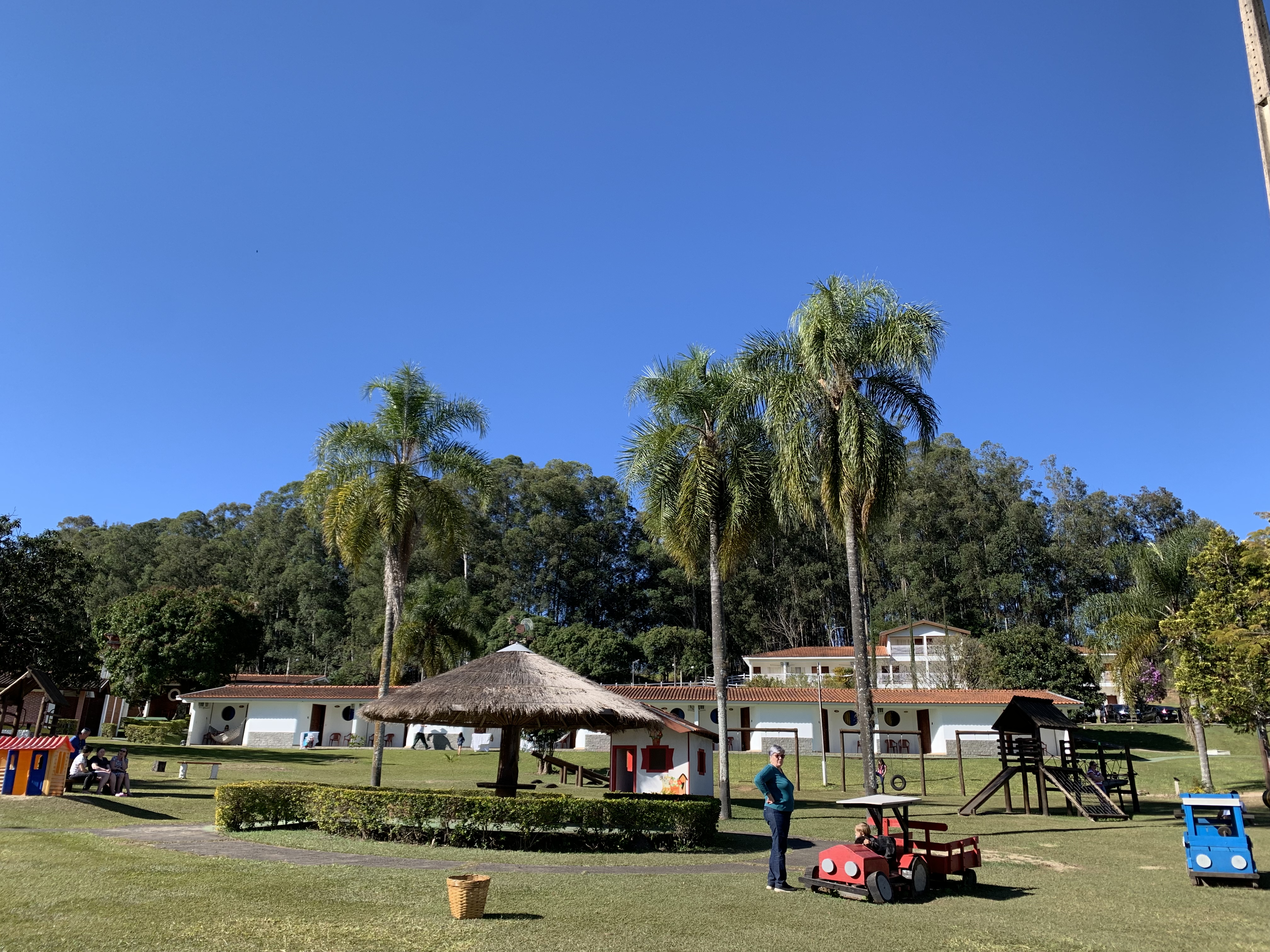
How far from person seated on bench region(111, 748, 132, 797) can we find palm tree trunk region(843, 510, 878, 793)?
51.5 feet

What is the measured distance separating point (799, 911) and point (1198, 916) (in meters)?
4.32

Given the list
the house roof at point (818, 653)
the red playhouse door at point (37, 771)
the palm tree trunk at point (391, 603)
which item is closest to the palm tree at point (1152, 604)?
the palm tree trunk at point (391, 603)

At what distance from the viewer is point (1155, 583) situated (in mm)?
27328

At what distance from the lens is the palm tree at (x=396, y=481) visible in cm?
2142

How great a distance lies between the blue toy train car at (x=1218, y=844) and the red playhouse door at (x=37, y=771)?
18727 mm

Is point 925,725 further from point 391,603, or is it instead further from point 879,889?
point 879,889

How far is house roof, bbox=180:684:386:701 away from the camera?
4250 centimetres

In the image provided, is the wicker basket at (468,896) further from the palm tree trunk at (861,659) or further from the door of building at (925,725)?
the door of building at (925,725)

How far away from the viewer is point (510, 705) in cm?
1367

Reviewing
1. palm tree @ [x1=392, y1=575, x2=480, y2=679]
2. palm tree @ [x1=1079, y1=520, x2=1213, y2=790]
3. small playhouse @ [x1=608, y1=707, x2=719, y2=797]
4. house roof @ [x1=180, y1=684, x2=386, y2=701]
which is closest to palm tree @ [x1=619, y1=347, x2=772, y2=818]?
small playhouse @ [x1=608, y1=707, x2=719, y2=797]

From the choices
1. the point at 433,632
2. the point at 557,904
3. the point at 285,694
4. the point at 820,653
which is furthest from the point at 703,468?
the point at 820,653

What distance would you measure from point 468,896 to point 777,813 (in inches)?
157

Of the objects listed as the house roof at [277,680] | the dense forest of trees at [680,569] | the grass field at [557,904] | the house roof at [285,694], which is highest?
the dense forest of trees at [680,569]

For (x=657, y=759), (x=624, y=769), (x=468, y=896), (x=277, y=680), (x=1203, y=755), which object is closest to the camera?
(x=468, y=896)
